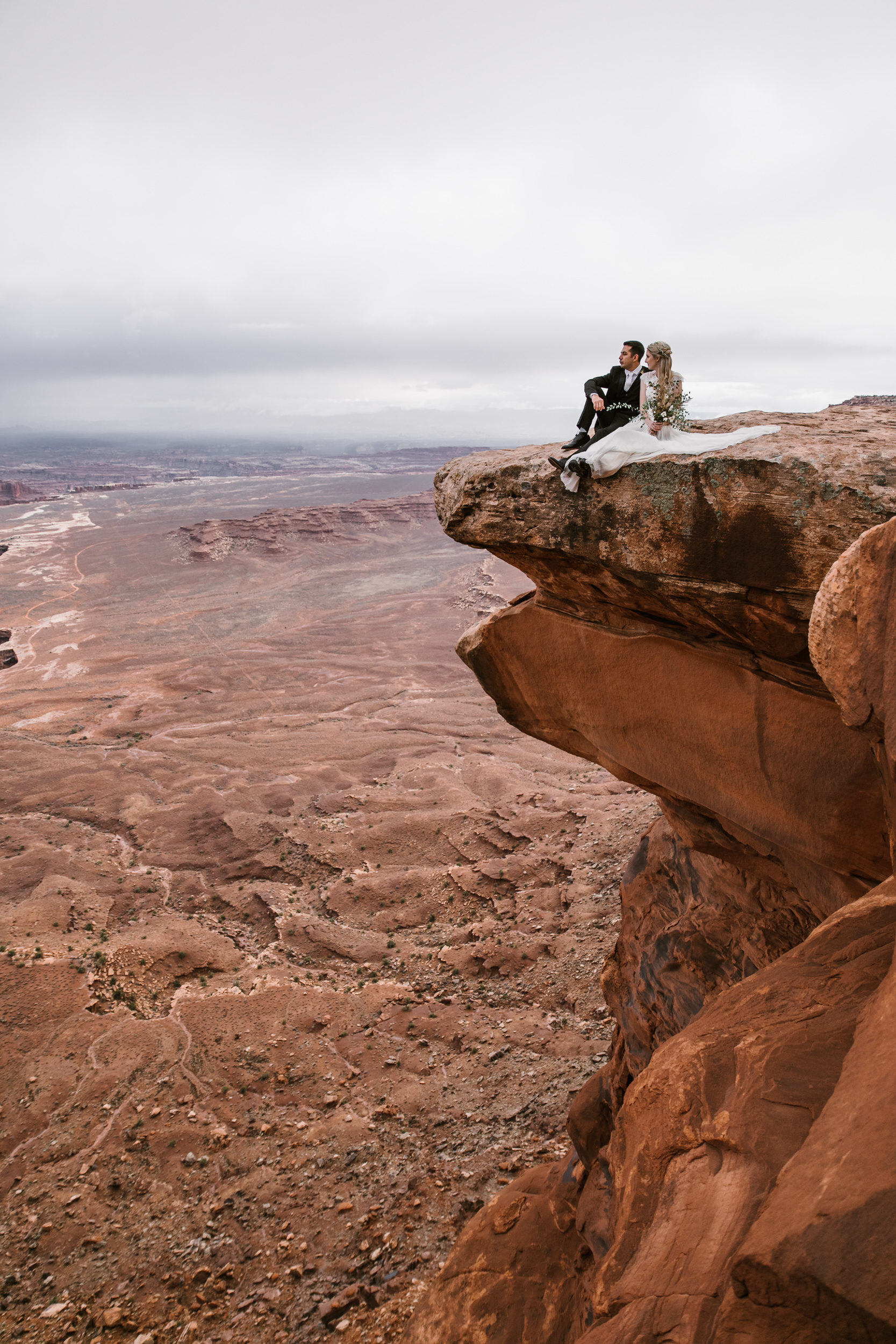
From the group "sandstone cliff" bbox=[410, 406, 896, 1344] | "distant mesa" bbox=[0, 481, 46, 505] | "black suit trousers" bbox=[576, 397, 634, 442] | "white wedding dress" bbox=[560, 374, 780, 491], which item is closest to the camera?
"sandstone cliff" bbox=[410, 406, 896, 1344]

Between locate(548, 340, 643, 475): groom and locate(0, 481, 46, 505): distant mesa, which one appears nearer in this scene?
locate(548, 340, 643, 475): groom

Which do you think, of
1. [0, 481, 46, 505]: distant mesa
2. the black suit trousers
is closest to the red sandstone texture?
the black suit trousers

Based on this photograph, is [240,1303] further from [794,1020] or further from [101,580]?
[101,580]

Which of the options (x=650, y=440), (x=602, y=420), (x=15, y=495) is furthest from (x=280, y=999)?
(x=15, y=495)

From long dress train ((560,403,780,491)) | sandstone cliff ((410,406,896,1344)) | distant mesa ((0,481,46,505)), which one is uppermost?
distant mesa ((0,481,46,505))

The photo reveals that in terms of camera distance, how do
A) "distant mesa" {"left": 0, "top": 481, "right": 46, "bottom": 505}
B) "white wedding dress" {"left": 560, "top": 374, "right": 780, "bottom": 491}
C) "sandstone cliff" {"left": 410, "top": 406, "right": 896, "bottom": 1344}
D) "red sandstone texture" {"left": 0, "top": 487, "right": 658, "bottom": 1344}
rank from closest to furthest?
1. "sandstone cliff" {"left": 410, "top": 406, "right": 896, "bottom": 1344}
2. "white wedding dress" {"left": 560, "top": 374, "right": 780, "bottom": 491}
3. "red sandstone texture" {"left": 0, "top": 487, "right": 658, "bottom": 1344}
4. "distant mesa" {"left": 0, "top": 481, "right": 46, "bottom": 505}

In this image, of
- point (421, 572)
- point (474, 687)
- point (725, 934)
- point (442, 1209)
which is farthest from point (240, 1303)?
point (421, 572)

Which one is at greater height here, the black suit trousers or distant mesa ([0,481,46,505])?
distant mesa ([0,481,46,505])

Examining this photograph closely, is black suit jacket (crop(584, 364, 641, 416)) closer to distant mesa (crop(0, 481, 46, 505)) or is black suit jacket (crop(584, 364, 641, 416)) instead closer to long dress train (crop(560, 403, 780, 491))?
long dress train (crop(560, 403, 780, 491))
